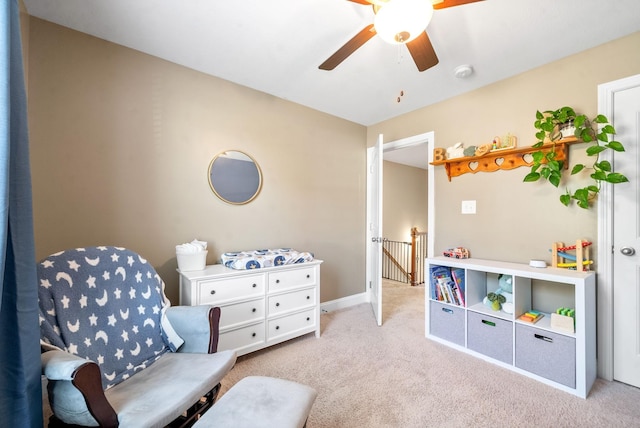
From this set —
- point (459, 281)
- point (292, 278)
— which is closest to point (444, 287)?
point (459, 281)

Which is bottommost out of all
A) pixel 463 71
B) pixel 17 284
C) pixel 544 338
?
pixel 544 338

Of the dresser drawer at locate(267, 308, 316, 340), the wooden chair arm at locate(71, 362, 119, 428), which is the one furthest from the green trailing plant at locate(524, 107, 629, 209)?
the wooden chair arm at locate(71, 362, 119, 428)

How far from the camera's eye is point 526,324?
1987 millimetres

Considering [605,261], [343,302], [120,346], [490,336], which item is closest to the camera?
[120,346]

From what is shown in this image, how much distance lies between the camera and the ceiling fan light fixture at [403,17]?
1.14 metres

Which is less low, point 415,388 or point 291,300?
point 291,300

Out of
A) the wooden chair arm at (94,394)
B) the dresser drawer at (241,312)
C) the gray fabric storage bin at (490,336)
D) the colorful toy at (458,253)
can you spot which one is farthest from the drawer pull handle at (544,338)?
the wooden chair arm at (94,394)

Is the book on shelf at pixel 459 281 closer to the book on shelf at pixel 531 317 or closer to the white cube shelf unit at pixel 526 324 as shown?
the white cube shelf unit at pixel 526 324

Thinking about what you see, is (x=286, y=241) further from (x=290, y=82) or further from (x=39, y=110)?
(x=39, y=110)

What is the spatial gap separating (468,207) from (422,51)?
5.63ft

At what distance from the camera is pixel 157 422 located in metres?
1.05

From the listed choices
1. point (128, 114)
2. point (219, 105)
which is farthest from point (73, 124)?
point (219, 105)

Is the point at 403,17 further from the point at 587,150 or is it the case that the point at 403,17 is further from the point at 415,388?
the point at 415,388

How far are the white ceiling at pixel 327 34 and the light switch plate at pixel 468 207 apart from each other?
1.13 metres
